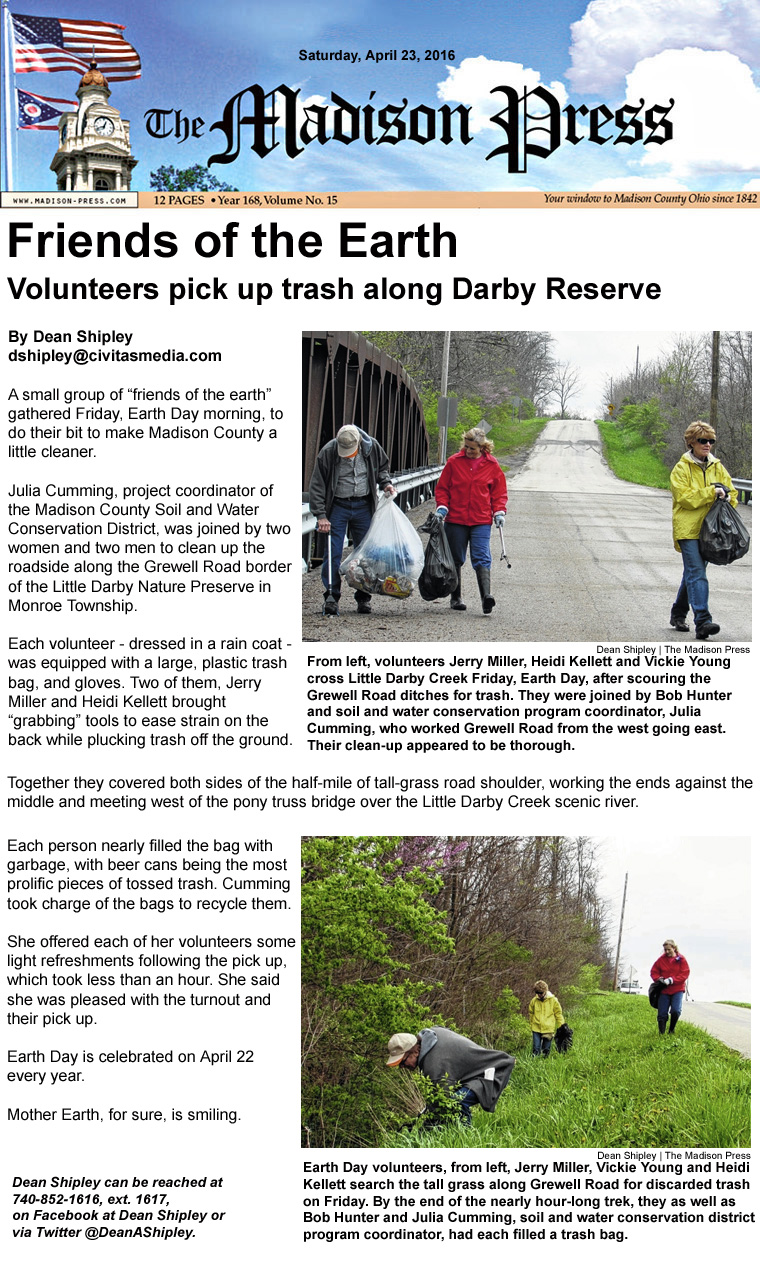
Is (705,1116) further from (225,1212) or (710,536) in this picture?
(710,536)

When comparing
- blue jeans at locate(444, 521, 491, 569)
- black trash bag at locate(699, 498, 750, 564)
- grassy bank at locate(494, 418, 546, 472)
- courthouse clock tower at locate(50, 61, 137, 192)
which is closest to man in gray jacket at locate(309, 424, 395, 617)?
blue jeans at locate(444, 521, 491, 569)

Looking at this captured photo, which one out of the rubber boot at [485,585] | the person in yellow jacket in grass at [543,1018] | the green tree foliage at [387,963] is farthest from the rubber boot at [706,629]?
the person in yellow jacket in grass at [543,1018]

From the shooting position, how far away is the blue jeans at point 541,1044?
5.53 meters

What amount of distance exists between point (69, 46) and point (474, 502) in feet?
10.2

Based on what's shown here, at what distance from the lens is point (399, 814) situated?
459 centimetres

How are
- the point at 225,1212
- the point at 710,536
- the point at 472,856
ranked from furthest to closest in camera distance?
1. the point at 472,856
2. the point at 710,536
3. the point at 225,1212

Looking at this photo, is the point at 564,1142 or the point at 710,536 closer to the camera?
the point at 564,1142

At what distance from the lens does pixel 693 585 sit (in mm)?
5312

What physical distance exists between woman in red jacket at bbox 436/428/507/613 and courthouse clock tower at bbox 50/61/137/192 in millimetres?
2491

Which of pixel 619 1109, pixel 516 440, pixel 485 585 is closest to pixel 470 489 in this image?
pixel 485 585

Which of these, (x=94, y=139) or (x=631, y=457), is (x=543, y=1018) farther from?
(x=94, y=139)

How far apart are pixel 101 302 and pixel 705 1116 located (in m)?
4.37

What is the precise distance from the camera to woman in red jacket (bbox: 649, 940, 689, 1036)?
5.28m

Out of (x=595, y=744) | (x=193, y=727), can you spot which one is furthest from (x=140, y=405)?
(x=595, y=744)
